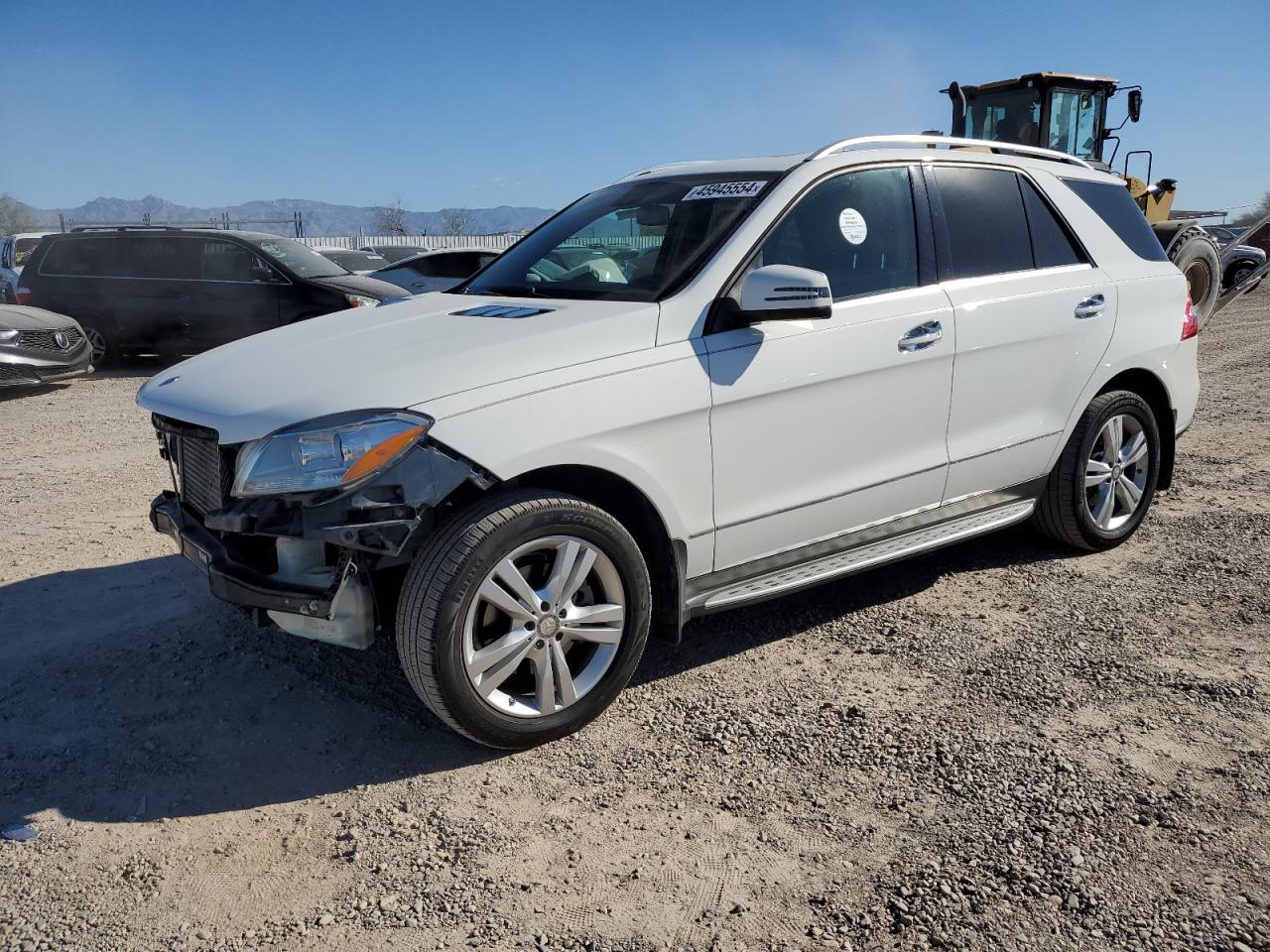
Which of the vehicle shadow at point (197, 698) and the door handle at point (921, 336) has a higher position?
the door handle at point (921, 336)

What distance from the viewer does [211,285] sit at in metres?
12.5

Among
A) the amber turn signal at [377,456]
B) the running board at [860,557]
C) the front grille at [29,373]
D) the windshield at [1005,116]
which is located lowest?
the running board at [860,557]

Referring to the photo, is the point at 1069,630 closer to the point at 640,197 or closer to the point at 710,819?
the point at 710,819

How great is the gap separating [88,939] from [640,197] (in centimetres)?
322

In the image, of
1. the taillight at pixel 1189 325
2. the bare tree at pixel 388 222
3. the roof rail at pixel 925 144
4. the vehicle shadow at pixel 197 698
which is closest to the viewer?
the vehicle shadow at pixel 197 698

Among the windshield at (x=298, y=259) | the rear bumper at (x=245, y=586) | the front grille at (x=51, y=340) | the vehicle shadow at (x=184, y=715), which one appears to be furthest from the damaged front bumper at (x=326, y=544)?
the windshield at (x=298, y=259)

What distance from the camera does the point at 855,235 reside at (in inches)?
156

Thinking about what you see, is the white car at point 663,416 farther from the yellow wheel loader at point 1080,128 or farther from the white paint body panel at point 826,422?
the yellow wheel loader at point 1080,128

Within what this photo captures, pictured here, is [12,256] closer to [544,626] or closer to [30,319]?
[30,319]

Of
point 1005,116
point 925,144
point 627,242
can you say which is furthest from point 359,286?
point 925,144

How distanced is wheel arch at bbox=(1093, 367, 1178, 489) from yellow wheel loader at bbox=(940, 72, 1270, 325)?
7908 millimetres

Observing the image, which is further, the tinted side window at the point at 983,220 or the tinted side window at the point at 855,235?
the tinted side window at the point at 983,220

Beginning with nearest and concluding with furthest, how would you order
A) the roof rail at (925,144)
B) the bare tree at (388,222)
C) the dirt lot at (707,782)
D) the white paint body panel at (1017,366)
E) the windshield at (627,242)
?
the dirt lot at (707,782), the windshield at (627,242), the roof rail at (925,144), the white paint body panel at (1017,366), the bare tree at (388,222)

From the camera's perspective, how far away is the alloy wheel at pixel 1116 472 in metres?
4.84
